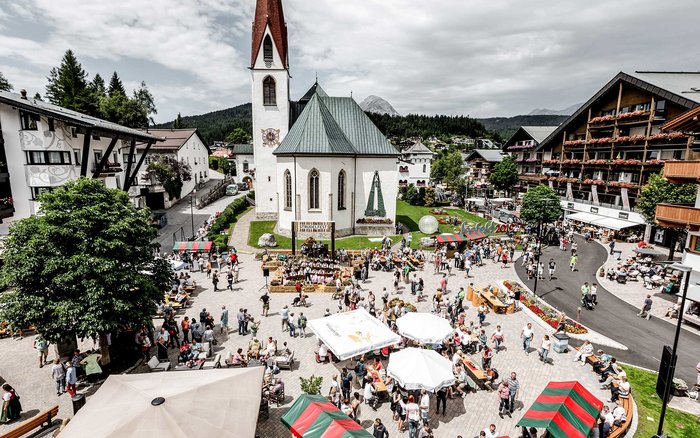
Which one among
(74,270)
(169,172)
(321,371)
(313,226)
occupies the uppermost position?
(169,172)

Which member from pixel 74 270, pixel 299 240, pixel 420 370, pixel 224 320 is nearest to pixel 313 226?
pixel 299 240

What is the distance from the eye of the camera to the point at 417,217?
2063 inches

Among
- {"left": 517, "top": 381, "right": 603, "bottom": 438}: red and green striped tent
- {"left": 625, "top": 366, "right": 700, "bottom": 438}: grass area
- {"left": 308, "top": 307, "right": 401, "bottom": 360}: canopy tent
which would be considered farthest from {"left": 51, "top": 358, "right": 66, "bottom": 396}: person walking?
{"left": 625, "top": 366, "right": 700, "bottom": 438}: grass area

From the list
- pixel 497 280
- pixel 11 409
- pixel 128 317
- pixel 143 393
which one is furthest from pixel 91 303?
pixel 497 280

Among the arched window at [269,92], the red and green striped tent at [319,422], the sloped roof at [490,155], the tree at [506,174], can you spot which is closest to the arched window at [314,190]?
the arched window at [269,92]

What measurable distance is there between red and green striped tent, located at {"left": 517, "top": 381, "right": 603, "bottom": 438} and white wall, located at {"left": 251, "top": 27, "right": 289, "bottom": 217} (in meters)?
38.6

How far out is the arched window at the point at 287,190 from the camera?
38875 millimetres

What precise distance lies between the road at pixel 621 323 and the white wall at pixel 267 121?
98.0 feet

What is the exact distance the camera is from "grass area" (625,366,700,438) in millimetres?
12672

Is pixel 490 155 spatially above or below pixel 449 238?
above

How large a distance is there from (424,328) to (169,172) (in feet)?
155

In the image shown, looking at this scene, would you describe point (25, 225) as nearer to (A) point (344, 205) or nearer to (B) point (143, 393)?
(B) point (143, 393)

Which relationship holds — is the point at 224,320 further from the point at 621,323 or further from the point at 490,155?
the point at 490,155

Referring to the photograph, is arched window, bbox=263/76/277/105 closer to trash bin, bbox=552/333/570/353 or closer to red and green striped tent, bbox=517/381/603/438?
trash bin, bbox=552/333/570/353
